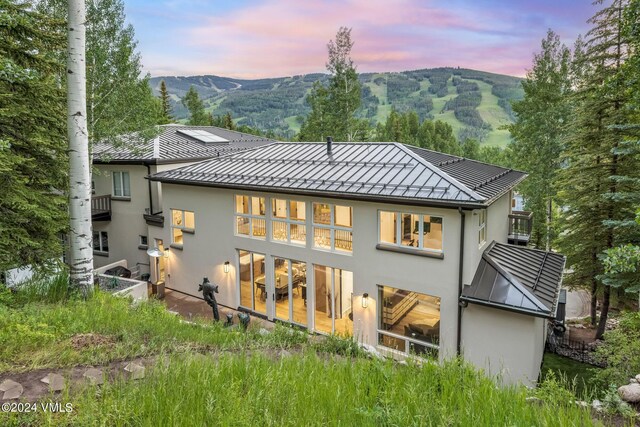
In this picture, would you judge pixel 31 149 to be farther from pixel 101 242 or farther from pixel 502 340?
pixel 502 340

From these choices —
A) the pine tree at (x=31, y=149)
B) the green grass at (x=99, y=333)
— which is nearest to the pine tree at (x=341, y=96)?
the pine tree at (x=31, y=149)

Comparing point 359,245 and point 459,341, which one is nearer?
point 459,341

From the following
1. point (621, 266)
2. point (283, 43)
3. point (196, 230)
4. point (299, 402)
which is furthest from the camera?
point (283, 43)

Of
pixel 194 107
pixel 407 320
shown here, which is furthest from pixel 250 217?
pixel 194 107

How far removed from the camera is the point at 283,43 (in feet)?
166

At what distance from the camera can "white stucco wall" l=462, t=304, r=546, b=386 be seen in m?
8.70

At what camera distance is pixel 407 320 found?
1052 cm

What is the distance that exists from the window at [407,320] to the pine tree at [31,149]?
8410 mm

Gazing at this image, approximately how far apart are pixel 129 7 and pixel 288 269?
10856mm

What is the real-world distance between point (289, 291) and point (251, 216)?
2.85 metres

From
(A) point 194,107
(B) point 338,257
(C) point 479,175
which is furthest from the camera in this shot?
(A) point 194,107

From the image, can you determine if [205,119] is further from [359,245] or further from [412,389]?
[412,389]

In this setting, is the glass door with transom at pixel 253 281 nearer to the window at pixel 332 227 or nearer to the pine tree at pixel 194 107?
the window at pixel 332 227

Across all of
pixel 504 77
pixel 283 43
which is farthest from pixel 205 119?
pixel 504 77
